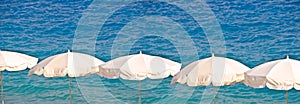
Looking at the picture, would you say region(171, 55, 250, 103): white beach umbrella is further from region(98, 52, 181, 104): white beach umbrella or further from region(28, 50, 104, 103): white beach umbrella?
region(28, 50, 104, 103): white beach umbrella

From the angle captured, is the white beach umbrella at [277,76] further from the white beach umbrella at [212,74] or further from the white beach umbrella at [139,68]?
the white beach umbrella at [139,68]

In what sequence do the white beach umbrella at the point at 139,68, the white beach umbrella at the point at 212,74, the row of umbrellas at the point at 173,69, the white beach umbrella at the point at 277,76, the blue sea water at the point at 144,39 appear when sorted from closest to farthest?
the white beach umbrella at the point at 277,76, the row of umbrellas at the point at 173,69, the white beach umbrella at the point at 212,74, the white beach umbrella at the point at 139,68, the blue sea water at the point at 144,39

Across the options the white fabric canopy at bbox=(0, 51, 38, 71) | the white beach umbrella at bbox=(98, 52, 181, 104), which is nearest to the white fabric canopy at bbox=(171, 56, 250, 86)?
the white beach umbrella at bbox=(98, 52, 181, 104)

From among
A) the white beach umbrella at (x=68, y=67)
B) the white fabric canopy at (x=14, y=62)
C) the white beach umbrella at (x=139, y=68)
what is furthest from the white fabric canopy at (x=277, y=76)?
the white fabric canopy at (x=14, y=62)

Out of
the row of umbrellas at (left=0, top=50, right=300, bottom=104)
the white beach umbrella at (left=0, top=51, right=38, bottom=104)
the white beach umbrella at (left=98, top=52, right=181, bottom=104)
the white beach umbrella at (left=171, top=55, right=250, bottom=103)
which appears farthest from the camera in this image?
the white beach umbrella at (left=0, top=51, right=38, bottom=104)

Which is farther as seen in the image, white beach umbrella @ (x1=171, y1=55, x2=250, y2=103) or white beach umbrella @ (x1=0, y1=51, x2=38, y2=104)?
white beach umbrella @ (x1=0, y1=51, x2=38, y2=104)

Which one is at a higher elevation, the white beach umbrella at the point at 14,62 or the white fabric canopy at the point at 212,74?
the white beach umbrella at the point at 14,62
